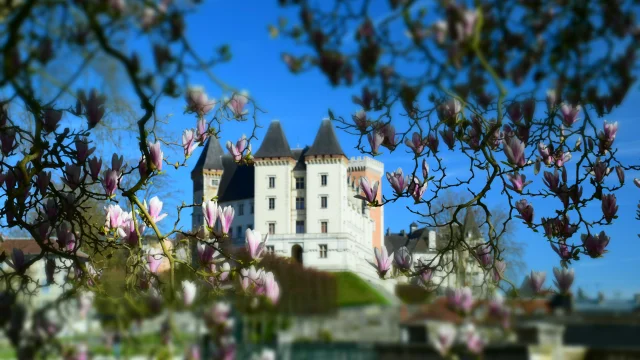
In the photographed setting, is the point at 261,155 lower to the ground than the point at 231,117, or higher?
higher

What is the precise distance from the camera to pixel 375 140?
10.6ft

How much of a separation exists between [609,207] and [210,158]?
1697 inches

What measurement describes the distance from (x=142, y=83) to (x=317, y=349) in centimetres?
60

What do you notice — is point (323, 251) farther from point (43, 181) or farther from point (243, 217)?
point (43, 181)

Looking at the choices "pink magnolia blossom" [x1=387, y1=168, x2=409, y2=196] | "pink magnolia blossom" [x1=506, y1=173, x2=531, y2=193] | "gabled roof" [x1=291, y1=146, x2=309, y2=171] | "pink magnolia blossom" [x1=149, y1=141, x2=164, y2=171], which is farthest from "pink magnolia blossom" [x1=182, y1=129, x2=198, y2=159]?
"gabled roof" [x1=291, y1=146, x2=309, y2=171]

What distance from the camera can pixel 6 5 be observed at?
4.91 feet

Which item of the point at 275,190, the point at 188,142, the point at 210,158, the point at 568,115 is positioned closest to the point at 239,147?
the point at 188,142

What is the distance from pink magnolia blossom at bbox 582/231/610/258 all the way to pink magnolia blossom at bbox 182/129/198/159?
1627mm

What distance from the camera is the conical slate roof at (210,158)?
147 ft

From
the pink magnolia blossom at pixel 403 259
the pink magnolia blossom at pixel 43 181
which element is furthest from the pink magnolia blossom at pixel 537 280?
the pink magnolia blossom at pixel 43 181

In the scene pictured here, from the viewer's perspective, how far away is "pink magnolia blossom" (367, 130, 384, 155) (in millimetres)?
3229

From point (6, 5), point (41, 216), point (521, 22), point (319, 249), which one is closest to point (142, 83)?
point (6, 5)

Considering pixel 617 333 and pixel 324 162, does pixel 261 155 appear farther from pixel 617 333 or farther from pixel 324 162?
pixel 617 333

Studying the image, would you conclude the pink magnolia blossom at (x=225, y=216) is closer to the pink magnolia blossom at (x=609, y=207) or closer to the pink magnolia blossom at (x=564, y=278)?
the pink magnolia blossom at (x=564, y=278)
